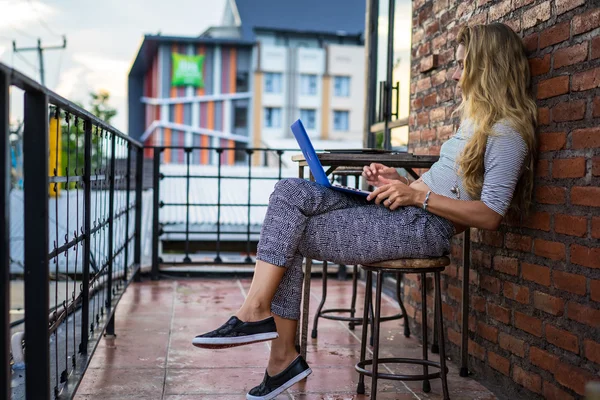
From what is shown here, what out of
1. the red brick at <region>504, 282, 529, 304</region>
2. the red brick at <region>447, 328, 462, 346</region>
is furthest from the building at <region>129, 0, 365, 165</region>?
the red brick at <region>504, 282, 529, 304</region>

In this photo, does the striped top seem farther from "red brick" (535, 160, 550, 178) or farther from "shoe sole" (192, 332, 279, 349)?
"shoe sole" (192, 332, 279, 349)

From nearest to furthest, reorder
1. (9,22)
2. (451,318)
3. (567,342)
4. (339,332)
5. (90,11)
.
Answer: (567,342) → (451,318) → (339,332) → (9,22) → (90,11)

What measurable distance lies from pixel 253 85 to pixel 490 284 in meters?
38.4

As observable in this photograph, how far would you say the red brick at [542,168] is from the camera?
2275 mm

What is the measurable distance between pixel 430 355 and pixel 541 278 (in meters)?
0.96

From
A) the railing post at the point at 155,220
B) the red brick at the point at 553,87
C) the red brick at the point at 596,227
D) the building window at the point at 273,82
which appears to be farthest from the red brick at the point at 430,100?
the building window at the point at 273,82

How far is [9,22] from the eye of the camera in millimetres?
23562

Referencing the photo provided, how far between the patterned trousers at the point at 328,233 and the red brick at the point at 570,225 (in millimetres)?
340

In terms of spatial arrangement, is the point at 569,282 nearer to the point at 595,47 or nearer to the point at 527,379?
the point at 527,379

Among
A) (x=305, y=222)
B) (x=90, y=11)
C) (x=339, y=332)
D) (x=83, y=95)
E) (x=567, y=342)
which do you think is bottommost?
(x=339, y=332)

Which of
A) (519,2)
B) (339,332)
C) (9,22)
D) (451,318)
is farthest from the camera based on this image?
(9,22)

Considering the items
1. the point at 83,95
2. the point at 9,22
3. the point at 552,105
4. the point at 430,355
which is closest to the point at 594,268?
the point at 552,105

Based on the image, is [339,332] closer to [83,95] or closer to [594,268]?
[594,268]

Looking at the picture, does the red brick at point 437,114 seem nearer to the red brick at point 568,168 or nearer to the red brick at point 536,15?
the red brick at point 536,15
